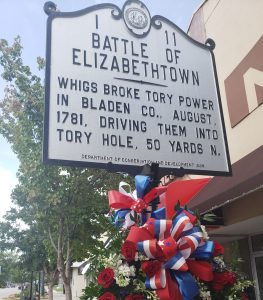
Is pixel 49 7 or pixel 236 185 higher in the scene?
pixel 49 7

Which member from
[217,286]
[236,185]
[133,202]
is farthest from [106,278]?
[236,185]

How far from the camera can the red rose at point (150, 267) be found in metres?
2.26

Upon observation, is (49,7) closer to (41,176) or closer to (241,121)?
(241,121)

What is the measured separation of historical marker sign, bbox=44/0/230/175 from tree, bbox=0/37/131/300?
710 cm

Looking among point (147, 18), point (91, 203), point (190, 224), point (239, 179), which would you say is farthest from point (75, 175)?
point (190, 224)

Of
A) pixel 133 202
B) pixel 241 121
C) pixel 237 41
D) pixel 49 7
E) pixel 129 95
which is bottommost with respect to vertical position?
pixel 133 202

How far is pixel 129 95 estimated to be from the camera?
351 cm

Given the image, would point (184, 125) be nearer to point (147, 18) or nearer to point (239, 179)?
point (147, 18)

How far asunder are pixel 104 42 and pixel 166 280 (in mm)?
2263

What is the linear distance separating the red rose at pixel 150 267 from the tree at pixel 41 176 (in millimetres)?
8390

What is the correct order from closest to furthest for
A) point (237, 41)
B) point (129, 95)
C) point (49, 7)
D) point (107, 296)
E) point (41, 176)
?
point (107, 296) → point (129, 95) → point (49, 7) → point (237, 41) → point (41, 176)

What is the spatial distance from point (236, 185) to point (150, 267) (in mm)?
3592

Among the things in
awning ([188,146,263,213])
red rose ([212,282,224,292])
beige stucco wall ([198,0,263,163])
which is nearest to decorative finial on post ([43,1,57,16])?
red rose ([212,282,224,292])

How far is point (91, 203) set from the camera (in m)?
11.3
